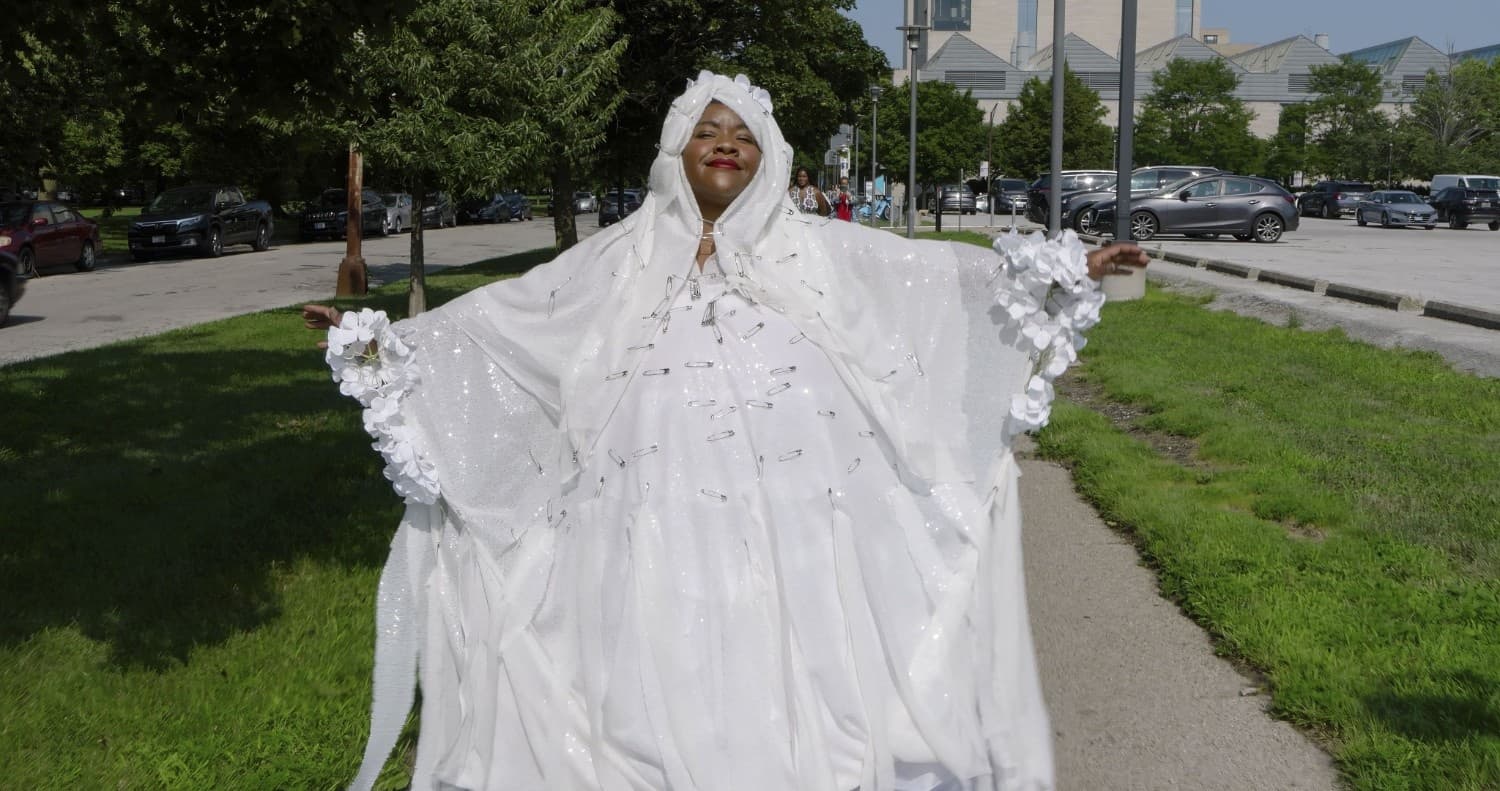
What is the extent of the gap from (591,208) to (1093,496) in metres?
64.0

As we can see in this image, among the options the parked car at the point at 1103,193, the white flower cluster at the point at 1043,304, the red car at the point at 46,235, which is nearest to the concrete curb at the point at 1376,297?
the white flower cluster at the point at 1043,304

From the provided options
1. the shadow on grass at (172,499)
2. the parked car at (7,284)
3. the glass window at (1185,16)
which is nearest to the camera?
the shadow on grass at (172,499)

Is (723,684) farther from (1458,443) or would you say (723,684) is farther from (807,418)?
(1458,443)

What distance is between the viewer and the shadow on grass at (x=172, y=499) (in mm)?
5105

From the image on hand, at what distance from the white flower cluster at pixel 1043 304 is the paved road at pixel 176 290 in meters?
12.8

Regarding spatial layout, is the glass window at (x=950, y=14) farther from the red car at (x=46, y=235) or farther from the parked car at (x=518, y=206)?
the red car at (x=46, y=235)

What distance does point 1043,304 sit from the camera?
3.71 m

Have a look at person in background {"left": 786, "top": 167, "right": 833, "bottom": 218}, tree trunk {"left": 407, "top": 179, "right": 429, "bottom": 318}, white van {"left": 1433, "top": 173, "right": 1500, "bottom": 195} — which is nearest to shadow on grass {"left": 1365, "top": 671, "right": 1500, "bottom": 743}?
person in background {"left": 786, "top": 167, "right": 833, "bottom": 218}

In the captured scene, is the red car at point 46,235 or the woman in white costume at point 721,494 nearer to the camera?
the woman in white costume at point 721,494

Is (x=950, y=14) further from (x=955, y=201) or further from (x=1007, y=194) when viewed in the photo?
(x=1007, y=194)

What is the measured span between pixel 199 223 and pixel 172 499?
26157mm

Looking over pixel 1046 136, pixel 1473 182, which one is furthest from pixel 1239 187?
pixel 1046 136

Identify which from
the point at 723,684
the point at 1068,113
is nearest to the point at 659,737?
the point at 723,684

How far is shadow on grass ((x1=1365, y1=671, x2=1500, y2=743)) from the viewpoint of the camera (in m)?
3.86
